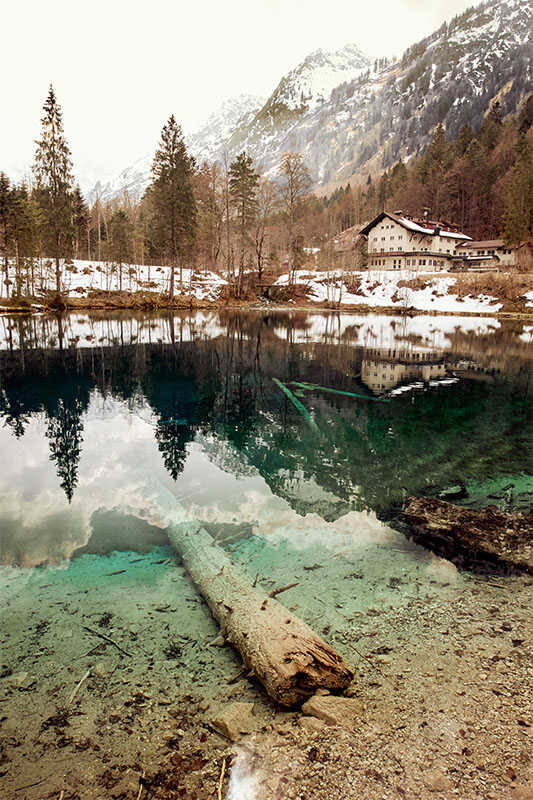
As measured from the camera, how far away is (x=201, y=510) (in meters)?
6.00

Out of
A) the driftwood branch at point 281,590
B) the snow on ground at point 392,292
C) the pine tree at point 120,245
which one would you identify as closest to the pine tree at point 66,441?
the driftwood branch at point 281,590

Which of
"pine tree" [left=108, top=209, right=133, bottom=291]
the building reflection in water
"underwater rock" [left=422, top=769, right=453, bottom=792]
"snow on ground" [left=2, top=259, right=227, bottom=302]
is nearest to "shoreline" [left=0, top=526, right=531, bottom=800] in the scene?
"underwater rock" [left=422, top=769, right=453, bottom=792]

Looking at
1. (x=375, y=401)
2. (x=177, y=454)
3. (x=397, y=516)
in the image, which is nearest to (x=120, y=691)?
(x=397, y=516)

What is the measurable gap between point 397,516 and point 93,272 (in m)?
60.4

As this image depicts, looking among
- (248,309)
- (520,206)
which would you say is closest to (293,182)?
(248,309)

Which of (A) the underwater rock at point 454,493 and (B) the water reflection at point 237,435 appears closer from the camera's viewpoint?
(B) the water reflection at point 237,435

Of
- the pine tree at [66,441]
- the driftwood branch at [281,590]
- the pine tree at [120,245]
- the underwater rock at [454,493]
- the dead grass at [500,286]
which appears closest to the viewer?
the driftwood branch at [281,590]

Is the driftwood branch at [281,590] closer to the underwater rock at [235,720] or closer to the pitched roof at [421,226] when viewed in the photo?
the underwater rock at [235,720]

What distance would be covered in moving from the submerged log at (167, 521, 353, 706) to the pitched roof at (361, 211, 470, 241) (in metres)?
82.8

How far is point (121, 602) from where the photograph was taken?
410 cm

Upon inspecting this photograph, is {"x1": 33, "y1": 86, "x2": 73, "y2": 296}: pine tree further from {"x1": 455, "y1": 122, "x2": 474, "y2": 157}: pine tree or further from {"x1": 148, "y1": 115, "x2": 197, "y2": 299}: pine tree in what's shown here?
{"x1": 455, "y1": 122, "x2": 474, "y2": 157}: pine tree

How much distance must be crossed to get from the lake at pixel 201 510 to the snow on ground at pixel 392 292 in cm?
4908

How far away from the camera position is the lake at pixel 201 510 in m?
3.25

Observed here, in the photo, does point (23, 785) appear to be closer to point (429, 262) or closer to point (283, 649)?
point (283, 649)
